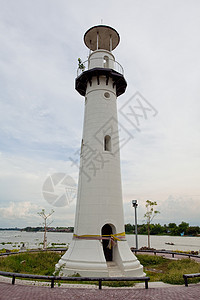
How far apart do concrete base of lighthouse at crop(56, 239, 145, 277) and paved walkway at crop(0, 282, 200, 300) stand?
262 cm

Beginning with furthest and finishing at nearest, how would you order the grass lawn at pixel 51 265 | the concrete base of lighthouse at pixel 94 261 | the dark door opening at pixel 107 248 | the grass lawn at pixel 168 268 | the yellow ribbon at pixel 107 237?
1. the dark door opening at pixel 107 248
2. the grass lawn at pixel 51 265
3. the yellow ribbon at pixel 107 237
4. the concrete base of lighthouse at pixel 94 261
5. the grass lawn at pixel 168 268

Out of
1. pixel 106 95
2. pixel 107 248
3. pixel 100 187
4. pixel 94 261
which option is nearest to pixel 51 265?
pixel 107 248

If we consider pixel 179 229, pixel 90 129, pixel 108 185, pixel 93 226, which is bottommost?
pixel 179 229

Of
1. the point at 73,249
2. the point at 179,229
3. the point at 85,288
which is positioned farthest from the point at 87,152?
the point at 179,229

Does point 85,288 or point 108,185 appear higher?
point 108,185

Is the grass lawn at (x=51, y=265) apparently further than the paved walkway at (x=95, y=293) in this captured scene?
Yes

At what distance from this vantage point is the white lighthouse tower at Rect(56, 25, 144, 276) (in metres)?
12.0

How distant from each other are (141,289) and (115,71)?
42.2 ft

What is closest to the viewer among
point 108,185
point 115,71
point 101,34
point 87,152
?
point 108,185

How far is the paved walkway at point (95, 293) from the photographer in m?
7.45

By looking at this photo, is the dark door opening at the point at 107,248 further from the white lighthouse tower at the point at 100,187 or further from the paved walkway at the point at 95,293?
the paved walkway at the point at 95,293

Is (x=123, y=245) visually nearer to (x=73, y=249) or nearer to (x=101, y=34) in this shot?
(x=73, y=249)

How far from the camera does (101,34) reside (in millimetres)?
17469

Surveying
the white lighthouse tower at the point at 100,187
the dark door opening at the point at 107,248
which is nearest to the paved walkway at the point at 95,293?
the white lighthouse tower at the point at 100,187
